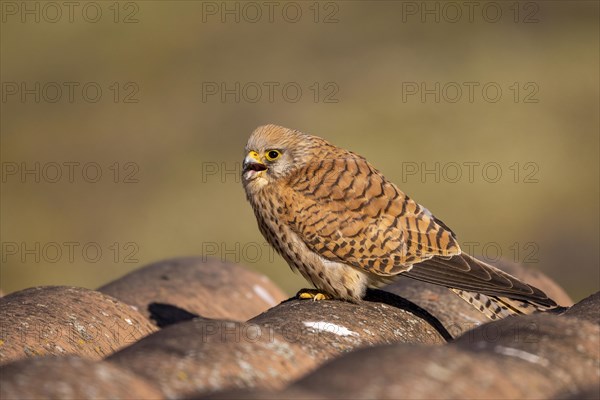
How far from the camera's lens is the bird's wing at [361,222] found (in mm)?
6285

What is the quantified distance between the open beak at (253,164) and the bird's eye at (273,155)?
6 cm

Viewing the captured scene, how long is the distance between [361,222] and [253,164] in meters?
0.80

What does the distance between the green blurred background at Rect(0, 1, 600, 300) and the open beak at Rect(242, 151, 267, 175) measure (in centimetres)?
1109

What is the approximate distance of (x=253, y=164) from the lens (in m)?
6.61

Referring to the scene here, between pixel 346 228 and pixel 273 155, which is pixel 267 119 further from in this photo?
pixel 346 228

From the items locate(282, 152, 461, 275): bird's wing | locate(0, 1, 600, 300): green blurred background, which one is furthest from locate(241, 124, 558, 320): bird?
locate(0, 1, 600, 300): green blurred background

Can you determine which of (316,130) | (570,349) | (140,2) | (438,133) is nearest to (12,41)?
(140,2)

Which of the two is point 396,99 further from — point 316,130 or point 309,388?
point 309,388

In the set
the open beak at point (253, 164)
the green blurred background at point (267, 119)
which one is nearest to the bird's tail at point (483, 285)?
the open beak at point (253, 164)

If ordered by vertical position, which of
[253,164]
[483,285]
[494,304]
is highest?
[253,164]

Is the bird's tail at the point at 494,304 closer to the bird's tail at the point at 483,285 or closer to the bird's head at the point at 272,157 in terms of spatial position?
the bird's tail at the point at 483,285

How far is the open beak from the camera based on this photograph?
659cm

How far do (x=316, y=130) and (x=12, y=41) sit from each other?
Answer: 8.68m

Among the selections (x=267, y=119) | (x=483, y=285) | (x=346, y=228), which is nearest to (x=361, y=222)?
(x=346, y=228)
